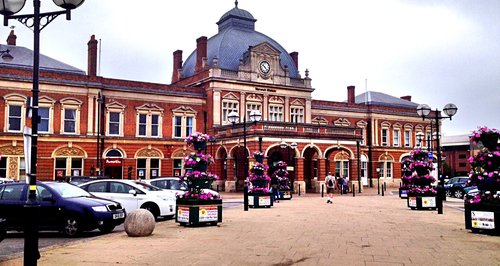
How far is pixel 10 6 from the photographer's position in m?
8.85

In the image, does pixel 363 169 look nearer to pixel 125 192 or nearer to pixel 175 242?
pixel 125 192

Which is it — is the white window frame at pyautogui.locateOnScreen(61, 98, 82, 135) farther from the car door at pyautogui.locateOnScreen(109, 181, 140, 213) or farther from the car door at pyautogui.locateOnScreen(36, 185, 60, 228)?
the car door at pyautogui.locateOnScreen(36, 185, 60, 228)

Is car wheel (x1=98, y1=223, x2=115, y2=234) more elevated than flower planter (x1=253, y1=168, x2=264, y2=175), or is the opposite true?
flower planter (x1=253, y1=168, x2=264, y2=175)

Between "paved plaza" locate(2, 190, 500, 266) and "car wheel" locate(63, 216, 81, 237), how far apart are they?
93cm

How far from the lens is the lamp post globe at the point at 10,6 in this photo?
28.9 ft

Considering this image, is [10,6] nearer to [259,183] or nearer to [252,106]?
[259,183]

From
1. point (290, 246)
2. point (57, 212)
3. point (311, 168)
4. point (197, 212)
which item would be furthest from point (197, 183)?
point (311, 168)

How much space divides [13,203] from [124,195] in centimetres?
433

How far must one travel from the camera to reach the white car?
17.8m

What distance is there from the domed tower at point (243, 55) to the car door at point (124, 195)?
3016cm

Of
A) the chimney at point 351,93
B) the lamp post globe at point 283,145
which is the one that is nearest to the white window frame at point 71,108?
Answer: the lamp post globe at point 283,145

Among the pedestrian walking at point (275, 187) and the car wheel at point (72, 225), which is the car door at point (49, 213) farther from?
the pedestrian walking at point (275, 187)

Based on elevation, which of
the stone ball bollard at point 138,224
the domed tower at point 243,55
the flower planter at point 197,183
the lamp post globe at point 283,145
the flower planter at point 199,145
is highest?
the domed tower at point 243,55

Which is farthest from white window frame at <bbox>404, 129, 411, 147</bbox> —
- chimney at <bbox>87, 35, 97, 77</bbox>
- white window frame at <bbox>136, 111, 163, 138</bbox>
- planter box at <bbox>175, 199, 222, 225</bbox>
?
planter box at <bbox>175, 199, 222, 225</bbox>
